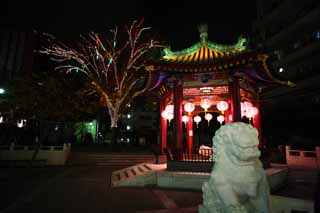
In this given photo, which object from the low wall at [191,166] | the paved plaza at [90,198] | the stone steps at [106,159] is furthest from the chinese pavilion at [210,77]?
the stone steps at [106,159]

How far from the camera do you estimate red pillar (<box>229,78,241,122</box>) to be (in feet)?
23.8

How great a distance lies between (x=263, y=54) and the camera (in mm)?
6984

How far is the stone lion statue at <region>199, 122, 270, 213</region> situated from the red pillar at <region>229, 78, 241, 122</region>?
5256 mm

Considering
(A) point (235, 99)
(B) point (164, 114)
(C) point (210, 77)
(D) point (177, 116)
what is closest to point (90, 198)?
(D) point (177, 116)

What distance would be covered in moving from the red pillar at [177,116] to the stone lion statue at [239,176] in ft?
17.5

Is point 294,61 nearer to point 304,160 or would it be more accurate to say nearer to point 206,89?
point 304,160

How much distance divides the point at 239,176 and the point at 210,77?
6920mm

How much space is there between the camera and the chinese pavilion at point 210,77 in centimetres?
746

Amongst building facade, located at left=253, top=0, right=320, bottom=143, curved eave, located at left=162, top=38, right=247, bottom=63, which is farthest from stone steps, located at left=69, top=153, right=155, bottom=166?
building facade, located at left=253, top=0, right=320, bottom=143

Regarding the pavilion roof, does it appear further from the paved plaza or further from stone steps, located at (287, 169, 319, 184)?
stone steps, located at (287, 169, 319, 184)

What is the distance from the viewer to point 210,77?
8.55 m

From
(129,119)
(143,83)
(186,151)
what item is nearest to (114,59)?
(143,83)

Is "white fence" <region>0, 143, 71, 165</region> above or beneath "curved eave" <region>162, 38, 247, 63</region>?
beneath

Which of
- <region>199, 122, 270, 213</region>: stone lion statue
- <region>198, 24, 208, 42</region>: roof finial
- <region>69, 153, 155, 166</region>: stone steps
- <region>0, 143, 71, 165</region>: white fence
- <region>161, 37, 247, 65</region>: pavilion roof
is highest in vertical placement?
<region>198, 24, 208, 42</region>: roof finial
